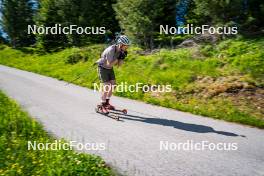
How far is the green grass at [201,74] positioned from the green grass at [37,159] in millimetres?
5196

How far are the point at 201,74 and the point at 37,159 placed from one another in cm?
944

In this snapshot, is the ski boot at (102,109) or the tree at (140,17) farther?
the tree at (140,17)

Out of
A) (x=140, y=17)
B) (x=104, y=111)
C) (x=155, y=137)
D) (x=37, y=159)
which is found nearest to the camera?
(x=37, y=159)

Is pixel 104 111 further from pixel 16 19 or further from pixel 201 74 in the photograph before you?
pixel 16 19

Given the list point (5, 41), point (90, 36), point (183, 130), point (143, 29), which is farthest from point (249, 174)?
point (5, 41)

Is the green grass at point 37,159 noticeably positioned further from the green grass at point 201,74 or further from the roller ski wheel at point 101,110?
the green grass at point 201,74

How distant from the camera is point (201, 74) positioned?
594 inches

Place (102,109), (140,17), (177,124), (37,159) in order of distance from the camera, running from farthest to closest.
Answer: (140,17) < (102,109) < (177,124) < (37,159)

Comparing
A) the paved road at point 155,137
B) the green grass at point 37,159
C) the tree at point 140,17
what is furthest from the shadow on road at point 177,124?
the tree at point 140,17

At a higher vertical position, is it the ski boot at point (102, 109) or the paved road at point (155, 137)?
the ski boot at point (102, 109)

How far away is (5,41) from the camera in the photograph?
2464 inches

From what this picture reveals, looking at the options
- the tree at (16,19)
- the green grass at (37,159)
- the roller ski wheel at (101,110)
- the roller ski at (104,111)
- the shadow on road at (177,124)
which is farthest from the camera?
the tree at (16,19)

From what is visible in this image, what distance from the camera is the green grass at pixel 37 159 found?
6297mm

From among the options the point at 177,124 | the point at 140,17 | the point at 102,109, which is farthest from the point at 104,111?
the point at 140,17
